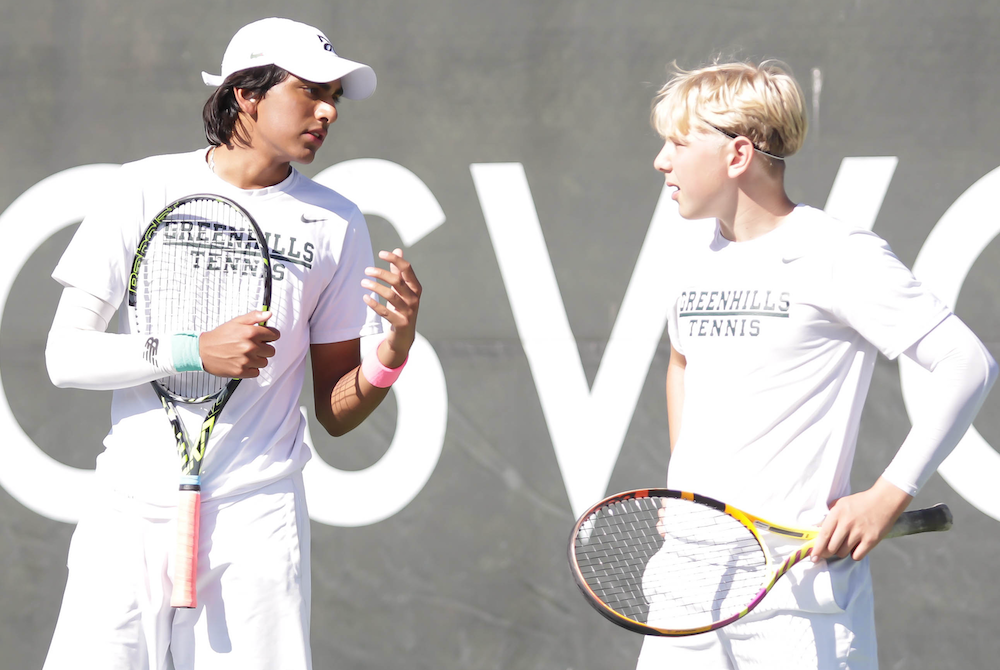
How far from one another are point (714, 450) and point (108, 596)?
1055mm

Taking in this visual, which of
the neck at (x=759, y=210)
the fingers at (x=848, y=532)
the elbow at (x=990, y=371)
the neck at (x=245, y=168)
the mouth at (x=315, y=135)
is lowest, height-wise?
the fingers at (x=848, y=532)

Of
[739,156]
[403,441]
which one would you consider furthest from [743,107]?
[403,441]

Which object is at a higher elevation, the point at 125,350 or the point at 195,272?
the point at 195,272

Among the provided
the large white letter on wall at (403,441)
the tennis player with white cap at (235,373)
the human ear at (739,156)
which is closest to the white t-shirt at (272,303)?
the tennis player with white cap at (235,373)

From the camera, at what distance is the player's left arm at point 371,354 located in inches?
61.7

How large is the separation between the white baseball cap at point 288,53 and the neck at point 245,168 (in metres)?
0.14

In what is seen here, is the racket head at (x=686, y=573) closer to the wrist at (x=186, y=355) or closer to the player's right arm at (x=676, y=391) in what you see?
the player's right arm at (x=676, y=391)

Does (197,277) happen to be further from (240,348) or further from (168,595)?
(168,595)

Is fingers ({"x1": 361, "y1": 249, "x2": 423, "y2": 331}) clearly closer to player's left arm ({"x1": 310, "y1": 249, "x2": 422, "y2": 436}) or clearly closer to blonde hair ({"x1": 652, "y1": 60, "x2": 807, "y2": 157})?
player's left arm ({"x1": 310, "y1": 249, "x2": 422, "y2": 436})

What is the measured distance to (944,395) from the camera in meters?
1.36

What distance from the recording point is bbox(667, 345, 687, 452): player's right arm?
1.77 metres

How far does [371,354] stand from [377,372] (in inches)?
1.7

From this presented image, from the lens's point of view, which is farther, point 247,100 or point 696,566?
point 247,100

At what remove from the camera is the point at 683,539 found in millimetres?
1524
